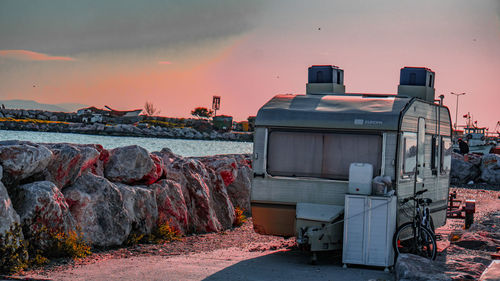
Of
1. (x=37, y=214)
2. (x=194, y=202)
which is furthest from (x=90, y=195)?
(x=194, y=202)

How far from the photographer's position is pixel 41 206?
33.8 ft

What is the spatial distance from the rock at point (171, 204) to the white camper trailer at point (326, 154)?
2563mm

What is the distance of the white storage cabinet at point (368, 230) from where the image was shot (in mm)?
10688

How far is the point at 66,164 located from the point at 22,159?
1179mm

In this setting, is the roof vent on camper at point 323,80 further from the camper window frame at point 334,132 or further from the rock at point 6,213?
the rock at point 6,213

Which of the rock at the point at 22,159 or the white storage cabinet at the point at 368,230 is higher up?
the rock at the point at 22,159

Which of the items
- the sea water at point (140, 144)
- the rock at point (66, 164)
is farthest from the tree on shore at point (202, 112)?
the rock at point (66, 164)

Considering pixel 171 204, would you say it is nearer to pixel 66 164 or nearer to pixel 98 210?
pixel 98 210

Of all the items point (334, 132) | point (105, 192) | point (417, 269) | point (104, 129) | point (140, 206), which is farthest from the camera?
point (104, 129)

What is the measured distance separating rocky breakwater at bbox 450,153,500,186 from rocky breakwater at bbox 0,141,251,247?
22.1 meters

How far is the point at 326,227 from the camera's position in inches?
428

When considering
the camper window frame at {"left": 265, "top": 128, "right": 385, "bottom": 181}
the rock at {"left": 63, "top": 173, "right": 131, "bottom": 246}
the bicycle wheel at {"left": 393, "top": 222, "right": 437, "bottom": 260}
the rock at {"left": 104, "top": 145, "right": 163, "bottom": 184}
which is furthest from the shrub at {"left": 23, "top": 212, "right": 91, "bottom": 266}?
the bicycle wheel at {"left": 393, "top": 222, "right": 437, "bottom": 260}

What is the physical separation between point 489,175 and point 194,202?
24444 mm

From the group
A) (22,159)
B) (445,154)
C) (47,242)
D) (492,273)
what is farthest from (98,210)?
(445,154)
